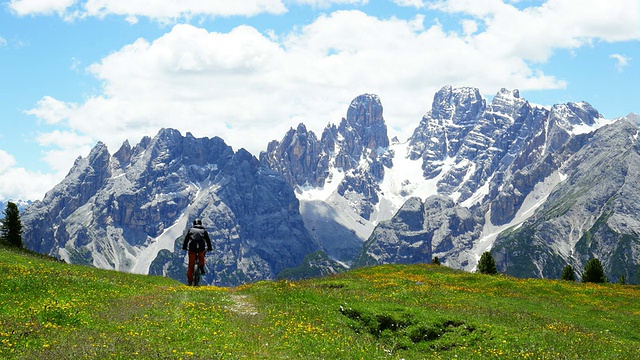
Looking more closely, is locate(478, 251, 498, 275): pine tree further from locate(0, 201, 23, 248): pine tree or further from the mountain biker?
locate(0, 201, 23, 248): pine tree

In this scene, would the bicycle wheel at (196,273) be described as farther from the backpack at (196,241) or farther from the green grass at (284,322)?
the green grass at (284,322)

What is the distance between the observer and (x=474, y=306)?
1558 inches

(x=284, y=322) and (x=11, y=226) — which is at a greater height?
(x=11, y=226)

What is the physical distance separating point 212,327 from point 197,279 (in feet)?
60.0

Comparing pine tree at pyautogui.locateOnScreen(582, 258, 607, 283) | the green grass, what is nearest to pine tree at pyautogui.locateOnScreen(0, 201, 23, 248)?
the green grass

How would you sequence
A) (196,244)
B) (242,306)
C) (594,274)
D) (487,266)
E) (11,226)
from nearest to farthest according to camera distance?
(242,306)
(196,244)
(594,274)
(487,266)
(11,226)

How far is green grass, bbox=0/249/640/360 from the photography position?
2391 cm

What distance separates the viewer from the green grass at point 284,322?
78.4 feet

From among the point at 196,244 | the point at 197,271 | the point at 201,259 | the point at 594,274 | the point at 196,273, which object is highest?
the point at 196,244

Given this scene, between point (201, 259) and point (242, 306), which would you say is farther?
point (201, 259)

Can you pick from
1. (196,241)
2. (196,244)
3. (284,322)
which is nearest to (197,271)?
(196,244)

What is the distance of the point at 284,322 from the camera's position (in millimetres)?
30109

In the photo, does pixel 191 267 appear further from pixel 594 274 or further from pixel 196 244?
pixel 594 274

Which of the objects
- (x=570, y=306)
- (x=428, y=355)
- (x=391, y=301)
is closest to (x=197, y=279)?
(x=391, y=301)
